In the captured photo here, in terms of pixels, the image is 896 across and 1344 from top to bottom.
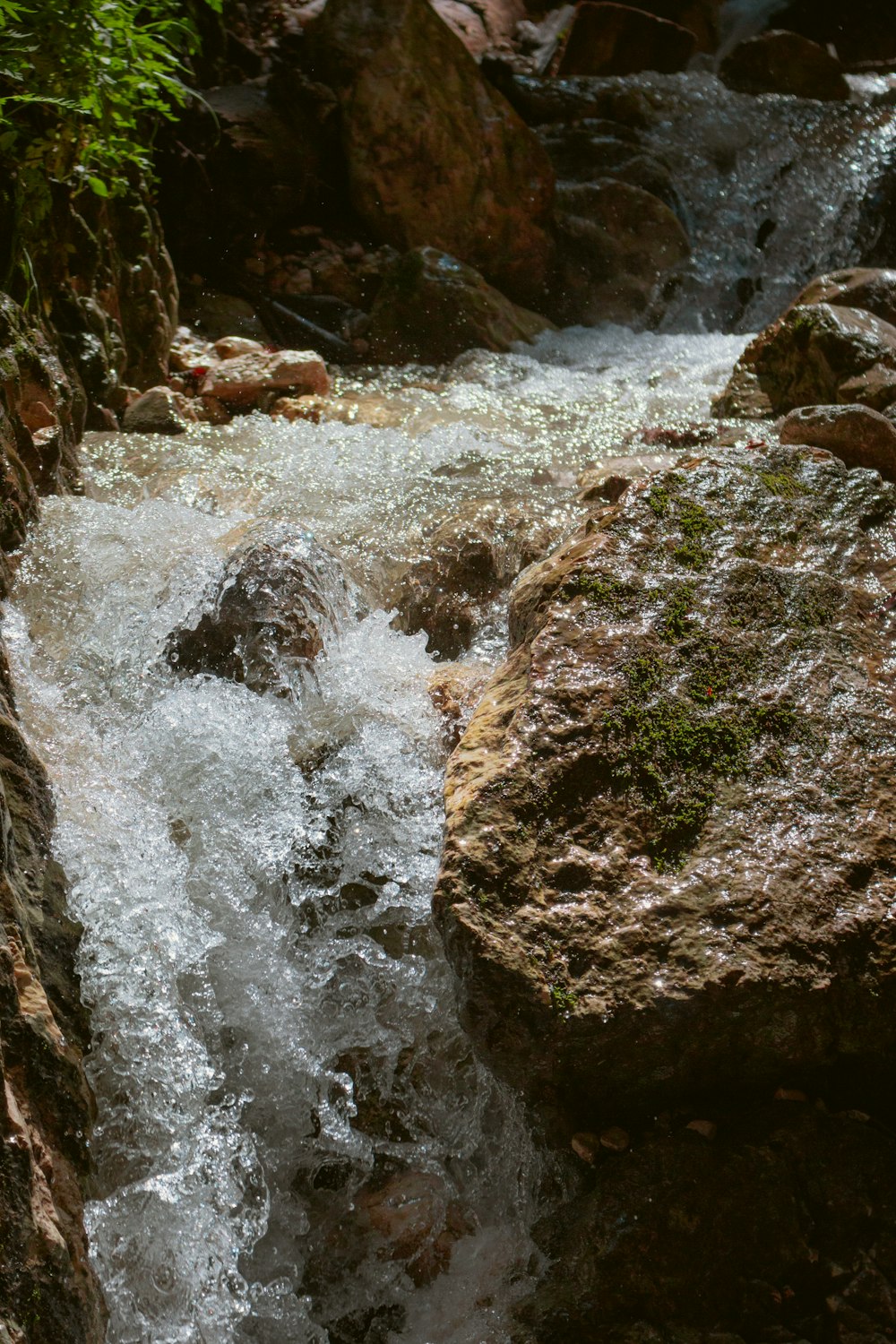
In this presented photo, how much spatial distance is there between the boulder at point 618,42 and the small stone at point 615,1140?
10.1 metres

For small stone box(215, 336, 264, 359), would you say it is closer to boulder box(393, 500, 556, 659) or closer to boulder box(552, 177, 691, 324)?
boulder box(393, 500, 556, 659)

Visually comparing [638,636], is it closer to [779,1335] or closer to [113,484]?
[779,1335]

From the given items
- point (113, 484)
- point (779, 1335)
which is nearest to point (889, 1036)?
point (779, 1335)

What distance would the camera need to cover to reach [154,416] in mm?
4805

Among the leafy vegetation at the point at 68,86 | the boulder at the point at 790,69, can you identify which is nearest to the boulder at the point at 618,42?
the boulder at the point at 790,69

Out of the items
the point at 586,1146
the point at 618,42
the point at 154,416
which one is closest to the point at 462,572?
the point at 154,416

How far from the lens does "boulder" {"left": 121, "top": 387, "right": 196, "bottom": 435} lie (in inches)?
189

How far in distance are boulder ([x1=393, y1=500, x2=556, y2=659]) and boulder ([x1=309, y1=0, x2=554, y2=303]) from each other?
4.20 meters

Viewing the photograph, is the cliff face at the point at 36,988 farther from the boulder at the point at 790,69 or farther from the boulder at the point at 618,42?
the boulder at the point at 790,69

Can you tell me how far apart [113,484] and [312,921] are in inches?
95.2

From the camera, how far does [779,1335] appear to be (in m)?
1.84

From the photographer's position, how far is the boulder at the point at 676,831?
203cm

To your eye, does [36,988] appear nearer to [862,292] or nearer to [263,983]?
[263,983]

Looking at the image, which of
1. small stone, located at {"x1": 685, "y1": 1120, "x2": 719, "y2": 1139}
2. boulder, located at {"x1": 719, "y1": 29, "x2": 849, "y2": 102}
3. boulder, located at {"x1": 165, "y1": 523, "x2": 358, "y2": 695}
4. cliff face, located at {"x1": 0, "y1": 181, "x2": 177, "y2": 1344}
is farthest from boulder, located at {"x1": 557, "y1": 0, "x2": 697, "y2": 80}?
small stone, located at {"x1": 685, "y1": 1120, "x2": 719, "y2": 1139}
